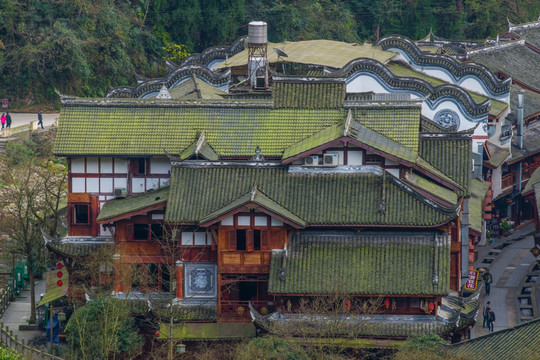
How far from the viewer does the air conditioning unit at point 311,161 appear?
69062mm

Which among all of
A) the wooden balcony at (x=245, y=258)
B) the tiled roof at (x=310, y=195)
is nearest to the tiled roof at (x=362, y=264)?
the wooden balcony at (x=245, y=258)

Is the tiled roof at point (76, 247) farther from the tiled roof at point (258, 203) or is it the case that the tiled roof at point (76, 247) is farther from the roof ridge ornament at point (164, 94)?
the roof ridge ornament at point (164, 94)

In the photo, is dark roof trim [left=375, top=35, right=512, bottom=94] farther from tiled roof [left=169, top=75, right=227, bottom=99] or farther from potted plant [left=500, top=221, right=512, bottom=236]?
tiled roof [left=169, top=75, right=227, bottom=99]

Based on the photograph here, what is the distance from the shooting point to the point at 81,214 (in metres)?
72.8

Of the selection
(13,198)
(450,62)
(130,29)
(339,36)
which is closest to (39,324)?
(13,198)

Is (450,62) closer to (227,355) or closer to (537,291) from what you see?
(537,291)

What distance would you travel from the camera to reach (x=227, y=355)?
217 ft

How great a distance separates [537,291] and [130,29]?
52.3m

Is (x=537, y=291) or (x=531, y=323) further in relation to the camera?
(x=537, y=291)

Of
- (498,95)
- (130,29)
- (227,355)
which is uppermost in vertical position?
(130,29)

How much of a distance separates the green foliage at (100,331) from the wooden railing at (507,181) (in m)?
36.7

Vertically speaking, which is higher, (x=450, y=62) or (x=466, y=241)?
(x=450, y=62)

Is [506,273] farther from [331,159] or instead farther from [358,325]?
[358,325]

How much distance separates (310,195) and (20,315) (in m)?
19.0
